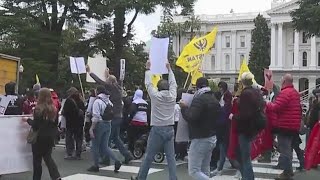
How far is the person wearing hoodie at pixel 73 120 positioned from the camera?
1284 cm

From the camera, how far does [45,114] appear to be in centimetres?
844

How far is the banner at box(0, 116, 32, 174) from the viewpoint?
9.09 metres

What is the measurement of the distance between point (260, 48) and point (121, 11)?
71720 mm

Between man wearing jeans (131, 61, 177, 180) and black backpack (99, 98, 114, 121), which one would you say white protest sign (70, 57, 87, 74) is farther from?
man wearing jeans (131, 61, 177, 180)

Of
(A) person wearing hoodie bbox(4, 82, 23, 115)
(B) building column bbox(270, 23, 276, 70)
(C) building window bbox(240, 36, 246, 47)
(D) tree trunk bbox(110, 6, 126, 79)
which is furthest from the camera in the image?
(C) building window bbox(240, 36, 246, 47)

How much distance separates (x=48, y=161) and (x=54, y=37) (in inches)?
909

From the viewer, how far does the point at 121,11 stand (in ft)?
103

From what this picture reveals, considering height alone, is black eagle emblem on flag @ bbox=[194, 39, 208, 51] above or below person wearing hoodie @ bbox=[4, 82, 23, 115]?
above

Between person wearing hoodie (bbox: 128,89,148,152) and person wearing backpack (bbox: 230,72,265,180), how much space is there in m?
4.55

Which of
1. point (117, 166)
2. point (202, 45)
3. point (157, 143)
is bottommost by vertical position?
point (117, 166)

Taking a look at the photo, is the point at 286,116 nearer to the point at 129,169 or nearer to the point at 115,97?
the point at 129,169

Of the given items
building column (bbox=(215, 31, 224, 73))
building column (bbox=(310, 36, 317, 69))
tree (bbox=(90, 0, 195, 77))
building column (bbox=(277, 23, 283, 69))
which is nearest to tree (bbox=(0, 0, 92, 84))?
tree (bbox=(90, 0, 195, 77))

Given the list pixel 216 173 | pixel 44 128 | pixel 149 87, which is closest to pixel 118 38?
pixel 216 173

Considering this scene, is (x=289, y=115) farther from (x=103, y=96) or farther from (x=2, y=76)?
(x=2, y=76)
